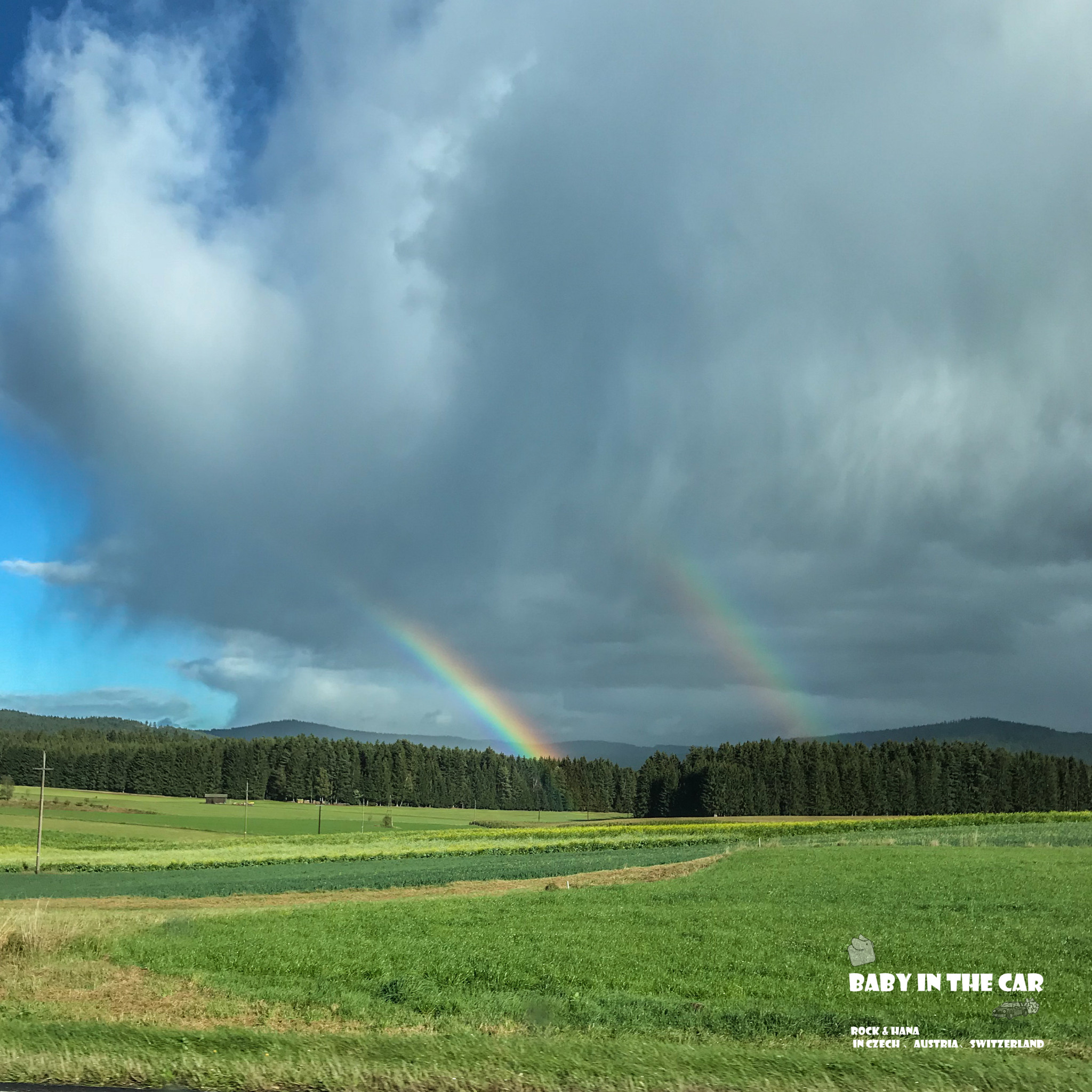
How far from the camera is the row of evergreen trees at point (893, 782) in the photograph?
493ft

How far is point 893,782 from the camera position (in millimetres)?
152625

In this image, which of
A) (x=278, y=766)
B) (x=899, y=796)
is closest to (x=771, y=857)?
(x=899, y=796)

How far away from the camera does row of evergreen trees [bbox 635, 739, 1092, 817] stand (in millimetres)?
150250

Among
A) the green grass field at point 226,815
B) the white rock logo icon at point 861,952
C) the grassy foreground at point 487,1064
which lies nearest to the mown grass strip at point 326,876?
the white rock logo icon at point 861,952

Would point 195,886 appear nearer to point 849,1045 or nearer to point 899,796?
point 849,1045

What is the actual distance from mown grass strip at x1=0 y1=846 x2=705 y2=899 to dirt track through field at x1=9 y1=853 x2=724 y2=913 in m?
1.86

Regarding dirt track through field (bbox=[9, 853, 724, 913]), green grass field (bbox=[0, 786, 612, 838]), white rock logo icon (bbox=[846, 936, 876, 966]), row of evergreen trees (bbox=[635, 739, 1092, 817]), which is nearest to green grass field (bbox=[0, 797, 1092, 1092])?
white rock logo icon (bbox=[846, 936, 876, 966])

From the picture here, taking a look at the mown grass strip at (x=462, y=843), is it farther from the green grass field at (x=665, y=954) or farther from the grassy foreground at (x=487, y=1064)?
the grassy foreground at (x=487, y=1064)

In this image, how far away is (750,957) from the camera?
20.1 metres

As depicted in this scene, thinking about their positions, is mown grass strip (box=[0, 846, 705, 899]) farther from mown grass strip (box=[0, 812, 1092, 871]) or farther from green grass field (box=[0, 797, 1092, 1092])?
green grass field (box=[0, 797, 1092, 1092])

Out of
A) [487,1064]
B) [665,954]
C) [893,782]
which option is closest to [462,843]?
[665,954]

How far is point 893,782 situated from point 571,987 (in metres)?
150

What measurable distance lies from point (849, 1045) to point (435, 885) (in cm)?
3837

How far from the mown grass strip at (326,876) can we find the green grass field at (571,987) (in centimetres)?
1046
